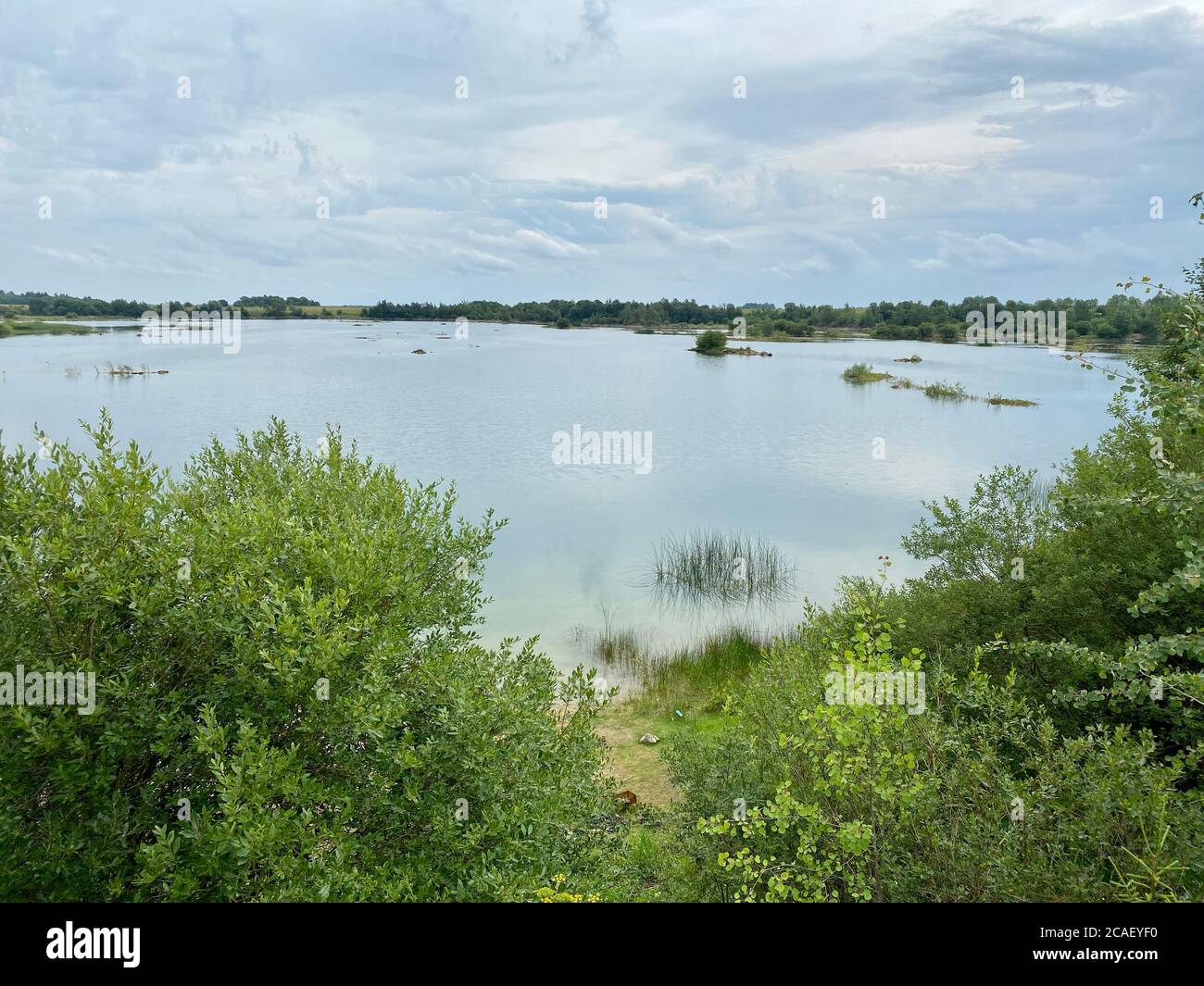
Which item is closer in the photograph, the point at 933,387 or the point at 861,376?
the point at 933,387

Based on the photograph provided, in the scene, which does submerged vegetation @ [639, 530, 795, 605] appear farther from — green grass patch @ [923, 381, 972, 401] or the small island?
the small island

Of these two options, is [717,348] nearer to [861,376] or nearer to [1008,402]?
[861,376]

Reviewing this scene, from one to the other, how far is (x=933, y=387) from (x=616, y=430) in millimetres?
31998

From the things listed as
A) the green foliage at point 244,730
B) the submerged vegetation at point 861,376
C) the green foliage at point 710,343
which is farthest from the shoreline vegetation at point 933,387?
the green foliage at point 244,730

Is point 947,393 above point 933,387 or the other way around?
the other way around

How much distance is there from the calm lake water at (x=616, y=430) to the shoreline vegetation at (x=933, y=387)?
1.35 m

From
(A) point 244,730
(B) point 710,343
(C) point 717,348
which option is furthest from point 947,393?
(A) point 244,730

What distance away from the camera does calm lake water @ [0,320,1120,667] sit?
87.1ft

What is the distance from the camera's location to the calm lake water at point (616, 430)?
2655cm

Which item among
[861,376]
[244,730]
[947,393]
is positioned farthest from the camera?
[861,376]

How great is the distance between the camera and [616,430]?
2111 inches

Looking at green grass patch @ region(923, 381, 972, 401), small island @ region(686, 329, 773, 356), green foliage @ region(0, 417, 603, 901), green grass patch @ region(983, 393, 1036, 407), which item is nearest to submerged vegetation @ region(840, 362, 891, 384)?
green grass patch @ region(923, 381, 972, 401)

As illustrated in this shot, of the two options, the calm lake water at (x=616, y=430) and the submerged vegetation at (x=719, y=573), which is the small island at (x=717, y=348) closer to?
the calm lake water at (x=616, y=430)
